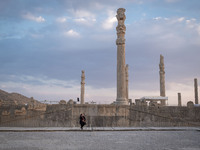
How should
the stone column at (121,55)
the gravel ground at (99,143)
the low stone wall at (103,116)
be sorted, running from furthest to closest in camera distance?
the stone column at (121,55) → the low stone wall at (103,116) → the gravel ground at (99,143)

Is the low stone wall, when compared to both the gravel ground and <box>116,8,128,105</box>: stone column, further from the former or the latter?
the gravel ground

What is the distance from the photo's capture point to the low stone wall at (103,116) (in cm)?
1773

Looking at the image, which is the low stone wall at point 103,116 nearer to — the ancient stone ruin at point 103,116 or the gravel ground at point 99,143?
the ancient stone ruin at point 103,116

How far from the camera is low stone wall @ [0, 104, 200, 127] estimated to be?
1773 centimetres

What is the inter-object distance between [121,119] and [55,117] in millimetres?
5614

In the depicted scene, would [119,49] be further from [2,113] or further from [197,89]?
[197,89]

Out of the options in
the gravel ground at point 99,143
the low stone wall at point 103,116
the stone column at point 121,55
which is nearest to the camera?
the gravel ground at point 99,143

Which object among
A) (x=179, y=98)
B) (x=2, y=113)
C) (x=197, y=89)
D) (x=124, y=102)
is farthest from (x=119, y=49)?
(x=179, y=98)

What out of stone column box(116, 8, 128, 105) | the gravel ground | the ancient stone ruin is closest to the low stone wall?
the ancient stone ruin

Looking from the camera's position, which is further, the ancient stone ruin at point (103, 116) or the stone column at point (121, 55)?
the stone column at point (121, 55)

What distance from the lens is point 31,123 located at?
17672 millimetres

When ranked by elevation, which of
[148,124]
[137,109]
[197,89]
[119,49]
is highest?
[119,49]

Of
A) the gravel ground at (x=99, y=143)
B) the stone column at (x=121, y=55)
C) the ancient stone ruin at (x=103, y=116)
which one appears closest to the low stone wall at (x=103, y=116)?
the ancient stone ruin at (x=103, y=116)

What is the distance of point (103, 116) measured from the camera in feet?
59.6
